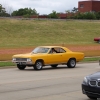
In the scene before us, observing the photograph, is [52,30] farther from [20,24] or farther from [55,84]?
[55,84]

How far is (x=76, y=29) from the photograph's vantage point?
7956 cm

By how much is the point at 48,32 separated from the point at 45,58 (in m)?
50.4

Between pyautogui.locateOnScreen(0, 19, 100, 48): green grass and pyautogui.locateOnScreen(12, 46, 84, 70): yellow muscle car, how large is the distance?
120 feet

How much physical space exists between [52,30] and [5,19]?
36.5ft

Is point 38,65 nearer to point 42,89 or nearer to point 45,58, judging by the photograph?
point 45,58

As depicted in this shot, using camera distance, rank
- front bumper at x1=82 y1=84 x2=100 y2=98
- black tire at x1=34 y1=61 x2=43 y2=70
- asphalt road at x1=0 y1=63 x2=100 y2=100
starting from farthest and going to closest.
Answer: black tire at x1=34 y1=61 x2=43 y2=70
asphalt road at x1=0 y1=63 x2=100 y2=100
front bumper at x1=82 y1=84 x2=100 y2=98

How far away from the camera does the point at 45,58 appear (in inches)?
918

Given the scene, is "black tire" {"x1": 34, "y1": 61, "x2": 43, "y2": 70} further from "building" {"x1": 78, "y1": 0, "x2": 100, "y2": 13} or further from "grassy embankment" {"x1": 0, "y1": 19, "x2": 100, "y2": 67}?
"building" {"x1": 78, "y1": 0, "x2": 100, "y2": 13}

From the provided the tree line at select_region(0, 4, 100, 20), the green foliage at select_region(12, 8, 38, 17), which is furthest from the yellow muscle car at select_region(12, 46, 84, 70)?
the green foliage at select_region(12, 8, 38, 17)

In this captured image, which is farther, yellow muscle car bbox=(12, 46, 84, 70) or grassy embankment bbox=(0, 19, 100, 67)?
grassy embankment bbox=(0, 19, 100, 67)

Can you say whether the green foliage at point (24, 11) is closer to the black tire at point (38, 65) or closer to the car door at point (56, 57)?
the car door at point (56, 57)

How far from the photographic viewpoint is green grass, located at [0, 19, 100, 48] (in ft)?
215

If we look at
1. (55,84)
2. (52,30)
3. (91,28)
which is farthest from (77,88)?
(91,28)

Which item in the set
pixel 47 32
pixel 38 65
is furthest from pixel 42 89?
pixel 47 32
